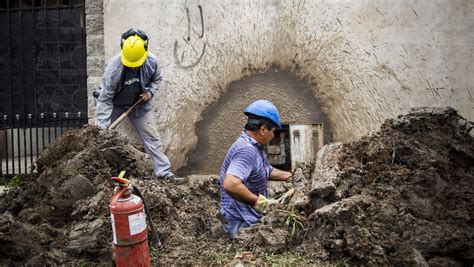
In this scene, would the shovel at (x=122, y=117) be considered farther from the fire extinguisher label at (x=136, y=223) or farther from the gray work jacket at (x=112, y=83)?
the fire extinguisher label at (x=136, y=223)

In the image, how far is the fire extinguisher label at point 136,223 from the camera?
3.24 m

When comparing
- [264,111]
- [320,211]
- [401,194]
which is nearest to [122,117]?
[264,111]

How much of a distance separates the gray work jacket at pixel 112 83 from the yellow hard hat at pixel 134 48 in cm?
10

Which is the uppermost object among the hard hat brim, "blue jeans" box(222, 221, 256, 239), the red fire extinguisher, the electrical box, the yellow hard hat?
the yellow hard hat

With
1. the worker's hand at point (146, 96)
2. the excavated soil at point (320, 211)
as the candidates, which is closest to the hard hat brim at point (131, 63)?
the worker's hand at point (146, 96)

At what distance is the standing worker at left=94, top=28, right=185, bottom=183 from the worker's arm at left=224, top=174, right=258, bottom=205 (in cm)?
245

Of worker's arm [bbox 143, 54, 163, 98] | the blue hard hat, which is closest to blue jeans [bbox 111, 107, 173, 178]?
worker's arm [bbox 143, 54, 163, 98]

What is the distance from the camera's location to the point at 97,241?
3.68 metres

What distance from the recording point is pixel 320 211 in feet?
11.6

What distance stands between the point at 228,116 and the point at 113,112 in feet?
5.15

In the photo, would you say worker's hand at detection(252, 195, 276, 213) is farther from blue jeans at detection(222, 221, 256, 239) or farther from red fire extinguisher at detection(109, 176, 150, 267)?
red fire extinguisher at detection(109, 176, 150, 267)

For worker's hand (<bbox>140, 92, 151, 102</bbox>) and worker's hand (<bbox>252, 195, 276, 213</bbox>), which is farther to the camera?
worker's hand (<bbox>140, 92, 151, 102</bbox>)

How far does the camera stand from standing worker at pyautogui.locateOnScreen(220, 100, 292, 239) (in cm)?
390

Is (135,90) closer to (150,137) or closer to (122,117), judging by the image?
(122,117)
